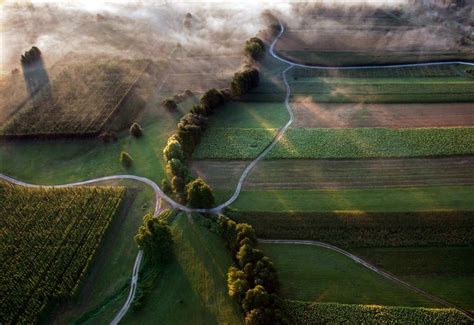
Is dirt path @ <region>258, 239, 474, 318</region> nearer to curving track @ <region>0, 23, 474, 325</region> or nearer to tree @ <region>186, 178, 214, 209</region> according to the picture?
curving track @ <region>0, 23, 474, 325</region>

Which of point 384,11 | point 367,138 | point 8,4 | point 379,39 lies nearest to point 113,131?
point 367,138

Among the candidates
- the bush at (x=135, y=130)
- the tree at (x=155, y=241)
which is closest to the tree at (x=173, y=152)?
the bush at (x=135, y=130)

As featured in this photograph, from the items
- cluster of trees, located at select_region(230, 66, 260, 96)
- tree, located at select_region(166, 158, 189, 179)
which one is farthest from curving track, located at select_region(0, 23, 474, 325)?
cluster of trees, located at select_region(230, 66, 260, 96)

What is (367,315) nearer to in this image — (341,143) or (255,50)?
(341,143)

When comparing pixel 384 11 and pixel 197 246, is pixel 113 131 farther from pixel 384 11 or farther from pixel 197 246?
pixel 384 11

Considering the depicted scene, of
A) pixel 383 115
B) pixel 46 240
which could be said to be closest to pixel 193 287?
pixel 46 240

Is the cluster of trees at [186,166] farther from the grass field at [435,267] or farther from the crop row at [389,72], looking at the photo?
the crop row at [389,72]
